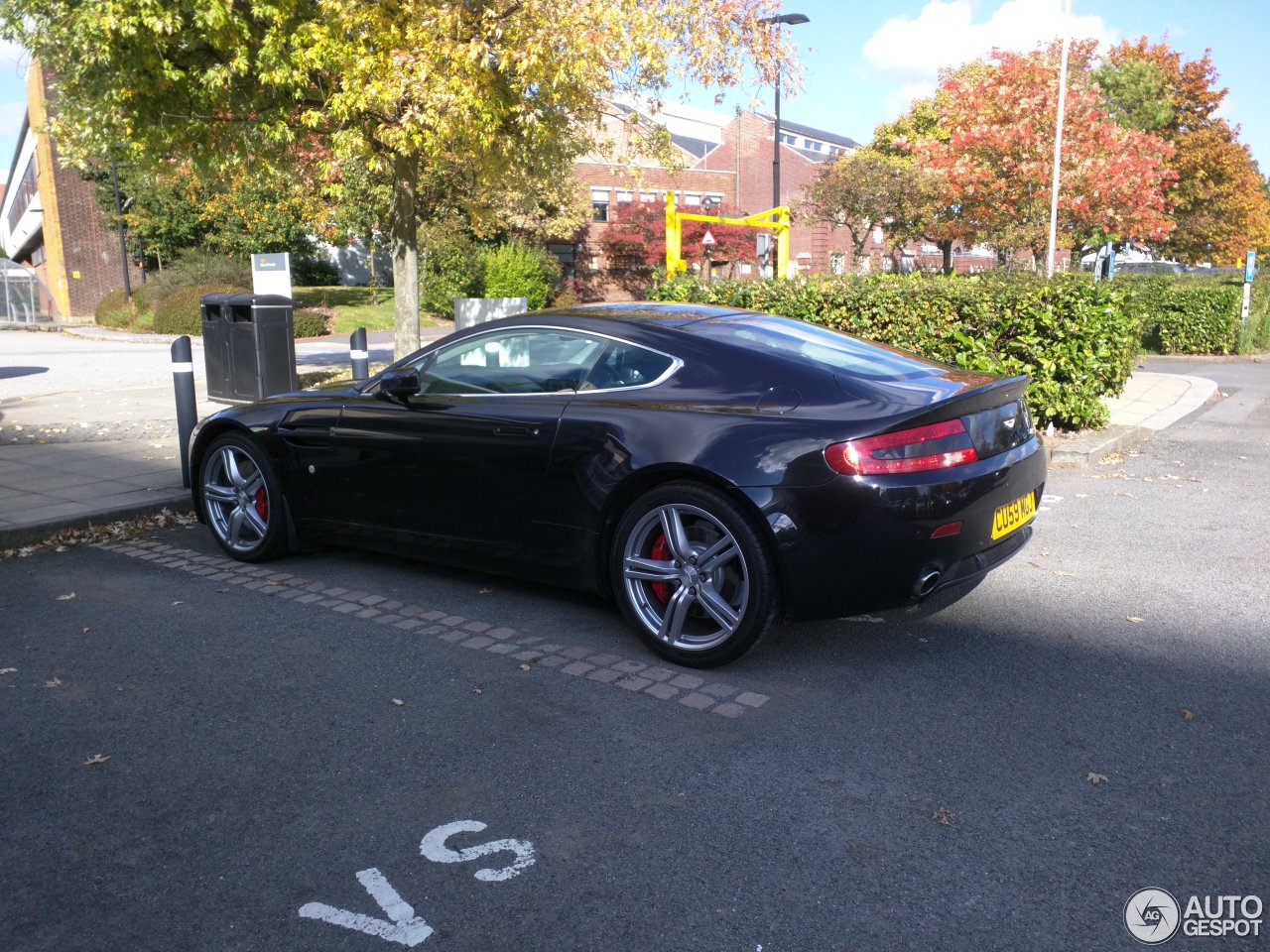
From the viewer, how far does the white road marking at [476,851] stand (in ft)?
9.28

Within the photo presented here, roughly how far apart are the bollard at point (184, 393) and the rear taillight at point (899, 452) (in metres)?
5.01

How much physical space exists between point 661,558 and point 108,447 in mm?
6753

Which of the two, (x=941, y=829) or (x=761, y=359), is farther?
(x=761, y=359)

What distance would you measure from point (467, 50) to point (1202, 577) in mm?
7821

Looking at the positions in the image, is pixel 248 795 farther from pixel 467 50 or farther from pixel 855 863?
pixel 467 50

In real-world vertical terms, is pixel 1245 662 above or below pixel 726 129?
below

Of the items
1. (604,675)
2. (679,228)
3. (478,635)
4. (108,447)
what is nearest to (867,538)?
(604,675)

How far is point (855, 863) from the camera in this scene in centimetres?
286

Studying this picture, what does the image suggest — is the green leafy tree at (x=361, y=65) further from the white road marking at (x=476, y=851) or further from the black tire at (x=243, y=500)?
the white road marking at (x=476, y=851)

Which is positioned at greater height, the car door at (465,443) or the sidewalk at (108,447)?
the car door at (465,443)

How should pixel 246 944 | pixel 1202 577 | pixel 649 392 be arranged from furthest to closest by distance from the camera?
pixel 1202 577
pixel 649 392
pixel 246 944

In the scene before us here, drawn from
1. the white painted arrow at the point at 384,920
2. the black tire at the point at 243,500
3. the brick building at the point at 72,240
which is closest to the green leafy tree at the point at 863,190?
the brick building at the point at 72,240

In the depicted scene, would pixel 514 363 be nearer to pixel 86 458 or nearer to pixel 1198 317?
pixel 86 458

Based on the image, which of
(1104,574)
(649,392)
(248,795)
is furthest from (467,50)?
(248,795)
